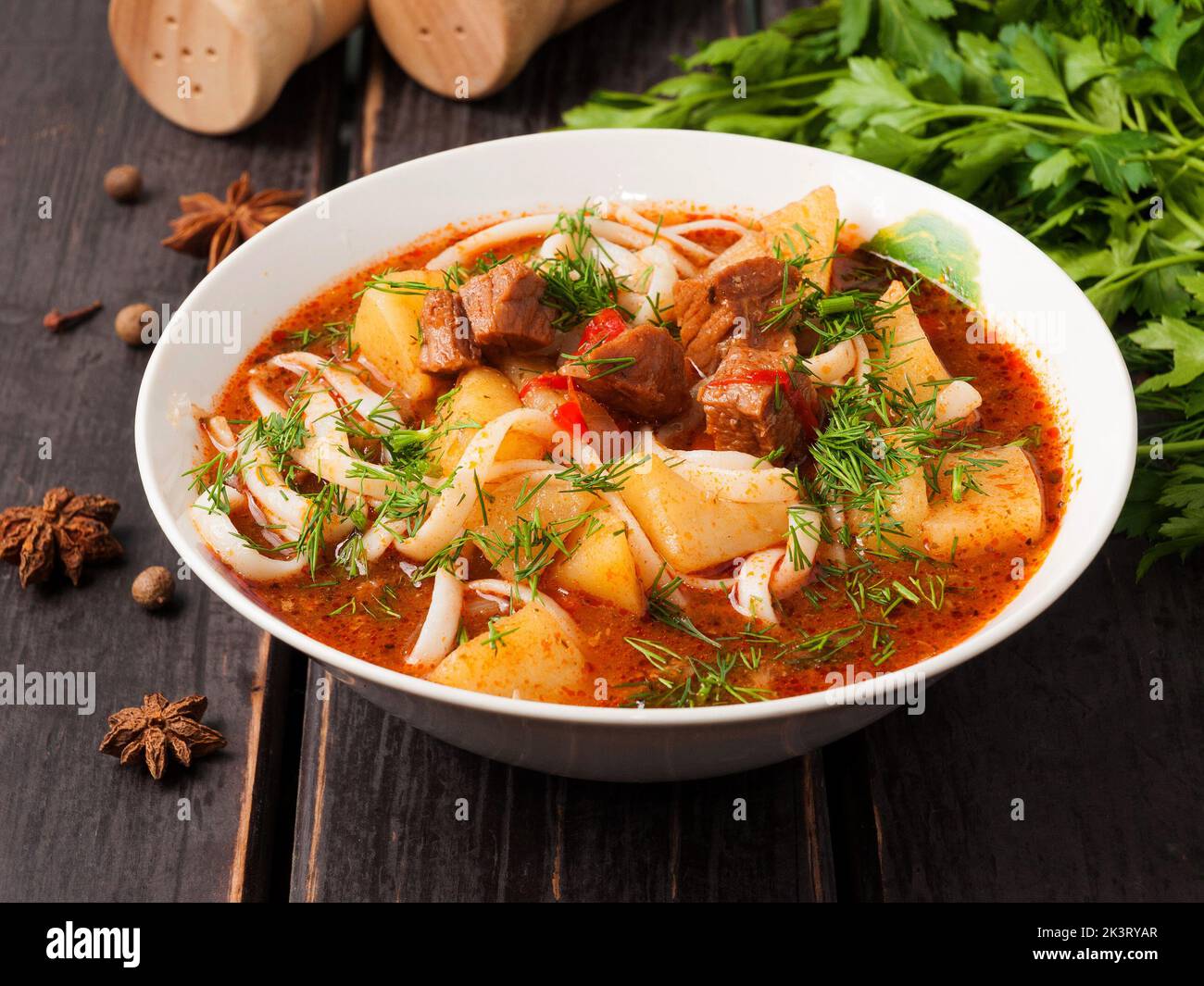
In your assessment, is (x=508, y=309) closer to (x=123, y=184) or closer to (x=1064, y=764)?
(x=1064, y=764)

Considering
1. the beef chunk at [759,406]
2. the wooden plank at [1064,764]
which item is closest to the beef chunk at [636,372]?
the beef chunk at [759,406]

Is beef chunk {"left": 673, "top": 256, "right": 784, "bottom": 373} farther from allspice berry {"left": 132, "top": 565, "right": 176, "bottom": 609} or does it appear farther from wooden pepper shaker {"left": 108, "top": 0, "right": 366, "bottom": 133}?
wooden pepper shaker {"left": 108, "top": 0, "right": 366, "bottom": 133}

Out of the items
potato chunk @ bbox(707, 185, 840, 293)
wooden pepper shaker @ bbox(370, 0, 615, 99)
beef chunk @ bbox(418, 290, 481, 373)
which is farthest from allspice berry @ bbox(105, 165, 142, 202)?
potato chunk @ bbox(707, 185, 840, 293)

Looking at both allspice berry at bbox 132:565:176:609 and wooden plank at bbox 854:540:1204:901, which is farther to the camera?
allspice berry at bbox 132:565:176:609

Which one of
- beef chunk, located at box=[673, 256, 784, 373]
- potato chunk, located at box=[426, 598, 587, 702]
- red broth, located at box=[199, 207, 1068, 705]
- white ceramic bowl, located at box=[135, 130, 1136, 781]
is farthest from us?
beef chunk, located at box=[673, 256, 784, 373]

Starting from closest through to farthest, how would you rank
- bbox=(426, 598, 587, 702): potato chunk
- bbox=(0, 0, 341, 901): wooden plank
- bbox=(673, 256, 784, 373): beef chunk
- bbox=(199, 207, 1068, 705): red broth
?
bbox=(426, 598, 587, 702): potato chunk → bbox=(199, 207, 1068, 705): red broth → bbox=(0, 0, 341, 901): wooden plank → bbox=(673, 256, 784, 373): beef chunk

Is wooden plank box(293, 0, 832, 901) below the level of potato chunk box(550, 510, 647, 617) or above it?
below

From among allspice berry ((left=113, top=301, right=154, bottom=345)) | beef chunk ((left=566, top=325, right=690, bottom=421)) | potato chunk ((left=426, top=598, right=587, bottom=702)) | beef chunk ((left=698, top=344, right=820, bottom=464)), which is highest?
allspice berry ((left=113, top=301, right=154, bottom=345))

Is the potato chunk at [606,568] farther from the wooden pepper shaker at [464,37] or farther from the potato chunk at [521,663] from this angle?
the wooden pepper shaker at [464,37]
